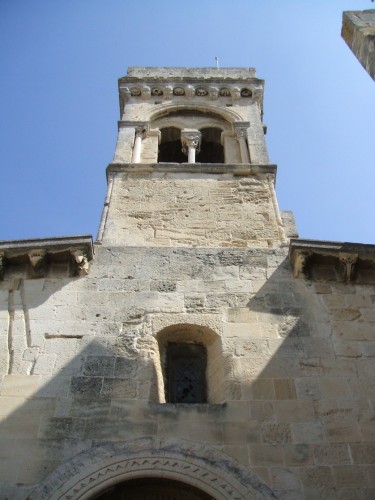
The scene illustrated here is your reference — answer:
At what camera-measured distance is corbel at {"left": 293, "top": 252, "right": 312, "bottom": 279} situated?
23.1 ft

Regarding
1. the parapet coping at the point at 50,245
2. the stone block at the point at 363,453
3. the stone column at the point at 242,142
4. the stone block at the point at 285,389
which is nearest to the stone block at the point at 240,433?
the stone block at the point at 285,389

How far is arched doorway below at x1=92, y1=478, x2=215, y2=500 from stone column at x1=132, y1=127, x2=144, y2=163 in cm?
652

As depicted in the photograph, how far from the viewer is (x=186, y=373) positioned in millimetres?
6348

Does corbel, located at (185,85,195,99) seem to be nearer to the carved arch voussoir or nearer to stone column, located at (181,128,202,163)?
stone column, located at (181,128,202,163)

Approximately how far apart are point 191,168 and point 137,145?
1792 millimetres

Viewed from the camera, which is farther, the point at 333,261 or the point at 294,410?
the point at 333,261

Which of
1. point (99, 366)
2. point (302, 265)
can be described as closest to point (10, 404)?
point (99, 366)

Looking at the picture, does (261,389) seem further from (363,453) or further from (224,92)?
(224,92)

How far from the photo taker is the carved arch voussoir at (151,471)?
4.78 meters

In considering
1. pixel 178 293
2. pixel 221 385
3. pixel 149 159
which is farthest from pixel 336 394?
pixel 149 159

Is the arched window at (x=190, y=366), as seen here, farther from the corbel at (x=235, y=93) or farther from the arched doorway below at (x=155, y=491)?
the corbel at (x=235, y=93)

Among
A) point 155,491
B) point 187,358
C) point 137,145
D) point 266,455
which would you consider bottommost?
point 155,491

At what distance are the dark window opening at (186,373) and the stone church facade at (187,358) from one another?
0.05ft

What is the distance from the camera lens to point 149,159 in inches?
422
